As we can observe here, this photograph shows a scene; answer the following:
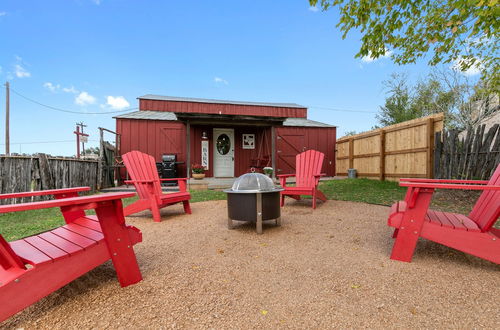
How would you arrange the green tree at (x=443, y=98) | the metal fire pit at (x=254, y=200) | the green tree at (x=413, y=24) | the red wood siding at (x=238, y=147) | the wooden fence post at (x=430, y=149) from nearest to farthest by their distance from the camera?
1. the metal fire pit at (x=254, y=200)
2. the green tree at (x=413, y=24)
3. the wooden fence post at (x=430, y=149)
4. the red wood siding at (x=238, y=147)
5. the green tree at (x=443, y=98)

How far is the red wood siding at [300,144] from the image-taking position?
1012 centimetres

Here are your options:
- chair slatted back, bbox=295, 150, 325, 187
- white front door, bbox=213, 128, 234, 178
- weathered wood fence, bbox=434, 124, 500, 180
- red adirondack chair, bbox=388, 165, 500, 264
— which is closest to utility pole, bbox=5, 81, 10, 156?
white front door, bbox=213, 128, 234, 178

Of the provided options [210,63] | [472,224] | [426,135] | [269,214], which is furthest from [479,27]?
[210,63]

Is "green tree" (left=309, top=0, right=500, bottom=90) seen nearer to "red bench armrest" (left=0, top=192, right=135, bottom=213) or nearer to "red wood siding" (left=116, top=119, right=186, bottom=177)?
"red bench armrest" (left=0, top=192, right=135, bottom=213)

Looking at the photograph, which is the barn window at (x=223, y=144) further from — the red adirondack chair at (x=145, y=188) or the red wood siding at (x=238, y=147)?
the red adirondack chair at (x=145, y=188)

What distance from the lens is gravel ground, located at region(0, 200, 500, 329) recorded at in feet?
4.19

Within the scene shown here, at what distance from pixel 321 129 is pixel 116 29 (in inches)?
398

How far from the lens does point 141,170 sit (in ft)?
12.4

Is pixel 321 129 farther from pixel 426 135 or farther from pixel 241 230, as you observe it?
pixel 241 230

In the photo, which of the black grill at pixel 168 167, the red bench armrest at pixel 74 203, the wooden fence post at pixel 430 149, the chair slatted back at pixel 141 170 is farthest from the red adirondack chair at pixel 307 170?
the black grill at pixel 168 167

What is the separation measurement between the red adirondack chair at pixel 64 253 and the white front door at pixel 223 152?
7712mm

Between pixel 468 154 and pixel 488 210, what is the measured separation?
12.9 ft

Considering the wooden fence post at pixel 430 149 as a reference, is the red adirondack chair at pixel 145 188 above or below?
below

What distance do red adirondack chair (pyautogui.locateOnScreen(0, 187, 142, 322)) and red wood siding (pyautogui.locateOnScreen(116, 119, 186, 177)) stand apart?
291 inches
